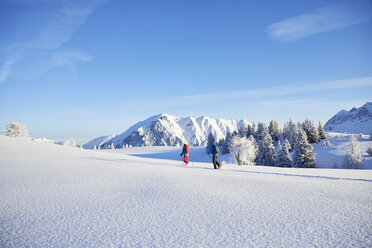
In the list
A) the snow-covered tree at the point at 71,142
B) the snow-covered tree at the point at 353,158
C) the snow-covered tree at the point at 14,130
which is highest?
the snow-covered tree at the point at 14,130

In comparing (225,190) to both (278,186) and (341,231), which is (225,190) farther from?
(341,231)

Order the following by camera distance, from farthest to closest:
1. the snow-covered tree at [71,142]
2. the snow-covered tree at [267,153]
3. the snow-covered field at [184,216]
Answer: the snow-covered tree at [71,142] → the snow-covered tree at [267,153] → the snow-covered field at [184,216]

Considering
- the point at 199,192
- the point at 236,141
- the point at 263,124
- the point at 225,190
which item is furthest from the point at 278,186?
the point at 263,124

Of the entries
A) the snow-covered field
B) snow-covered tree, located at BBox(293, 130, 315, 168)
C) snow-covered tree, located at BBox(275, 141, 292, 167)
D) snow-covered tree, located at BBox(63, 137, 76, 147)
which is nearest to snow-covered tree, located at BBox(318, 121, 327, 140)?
snow-covered tree, located at BBox(293, 130, 315, 168)

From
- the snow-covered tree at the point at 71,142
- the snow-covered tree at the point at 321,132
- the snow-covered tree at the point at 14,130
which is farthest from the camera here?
the snow-covered tree at the point at 71,142

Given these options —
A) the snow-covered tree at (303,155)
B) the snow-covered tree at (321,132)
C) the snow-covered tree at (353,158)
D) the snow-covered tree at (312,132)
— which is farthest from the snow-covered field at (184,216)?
the snow-covered tree at (321,132)

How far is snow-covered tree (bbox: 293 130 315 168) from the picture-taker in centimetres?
4868

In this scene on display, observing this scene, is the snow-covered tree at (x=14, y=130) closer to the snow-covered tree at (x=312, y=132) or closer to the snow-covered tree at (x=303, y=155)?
the snow-covered tree at (x=303, y=155)

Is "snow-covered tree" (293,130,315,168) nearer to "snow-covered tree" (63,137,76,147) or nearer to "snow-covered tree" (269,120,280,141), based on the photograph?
"snow-covered tree" (269,120,280,141)

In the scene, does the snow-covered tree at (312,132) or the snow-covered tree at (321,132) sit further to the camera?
the snow-covered tree at (321,132)

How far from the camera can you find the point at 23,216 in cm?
422

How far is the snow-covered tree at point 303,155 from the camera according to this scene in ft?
160

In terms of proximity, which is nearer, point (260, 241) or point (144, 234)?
point (260, 241)

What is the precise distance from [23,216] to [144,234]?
3.02 m
